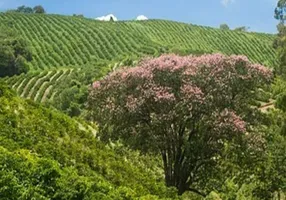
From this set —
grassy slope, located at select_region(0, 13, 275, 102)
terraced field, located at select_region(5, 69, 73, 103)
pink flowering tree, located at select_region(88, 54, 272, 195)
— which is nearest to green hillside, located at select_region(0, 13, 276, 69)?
grassy slope, located at select_region(0, 13, 275, 102)

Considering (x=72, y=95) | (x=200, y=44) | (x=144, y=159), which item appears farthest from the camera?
(x=200, y=44)

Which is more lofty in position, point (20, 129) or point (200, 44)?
point (200, 44)

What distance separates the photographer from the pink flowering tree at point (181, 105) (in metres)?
20.1

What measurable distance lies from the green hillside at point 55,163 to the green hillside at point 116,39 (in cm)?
5726

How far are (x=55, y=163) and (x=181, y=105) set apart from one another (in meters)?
7.78

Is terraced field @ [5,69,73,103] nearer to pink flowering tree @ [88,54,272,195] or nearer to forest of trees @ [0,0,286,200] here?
forest of trees @ [0,0,286,200]

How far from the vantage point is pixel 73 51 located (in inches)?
A: 3364

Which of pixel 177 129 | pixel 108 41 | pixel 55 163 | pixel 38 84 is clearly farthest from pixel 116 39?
pixel 55 163

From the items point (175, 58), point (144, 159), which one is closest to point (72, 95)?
point (144, 159)

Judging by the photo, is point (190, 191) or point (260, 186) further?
point (190, 191)

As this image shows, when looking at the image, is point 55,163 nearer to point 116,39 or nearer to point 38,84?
point 38,84

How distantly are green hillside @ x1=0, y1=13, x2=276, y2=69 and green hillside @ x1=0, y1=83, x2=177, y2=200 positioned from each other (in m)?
57.3

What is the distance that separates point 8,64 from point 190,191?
56132 mm

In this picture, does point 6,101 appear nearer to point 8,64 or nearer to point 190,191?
point 190,191
